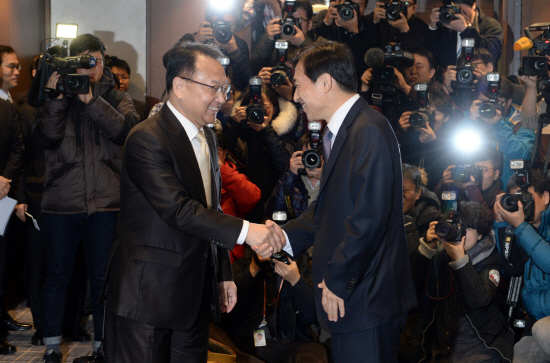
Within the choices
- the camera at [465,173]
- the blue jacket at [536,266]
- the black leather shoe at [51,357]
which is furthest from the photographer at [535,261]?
the black leather shoe at [51,357]

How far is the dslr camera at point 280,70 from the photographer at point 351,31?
0.50 m

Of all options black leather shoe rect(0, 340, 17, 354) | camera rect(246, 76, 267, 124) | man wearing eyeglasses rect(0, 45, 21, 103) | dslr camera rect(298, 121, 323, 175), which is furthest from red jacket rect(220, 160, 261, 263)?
man wearing eyeglasses rect(0, 45, 21, 103)

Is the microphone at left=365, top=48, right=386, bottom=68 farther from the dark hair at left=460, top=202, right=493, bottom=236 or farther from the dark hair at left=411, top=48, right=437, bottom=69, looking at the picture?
the dark hair at left=460, top=202, right=493, bottom=236

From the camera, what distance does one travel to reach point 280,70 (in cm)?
408

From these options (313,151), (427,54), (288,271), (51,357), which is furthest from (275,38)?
(51,357)

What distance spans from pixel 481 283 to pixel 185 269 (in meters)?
1.87

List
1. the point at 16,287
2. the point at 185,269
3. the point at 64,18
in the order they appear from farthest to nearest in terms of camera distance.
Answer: the point at 64,18 → the point at 16,287 → the point at 185,269

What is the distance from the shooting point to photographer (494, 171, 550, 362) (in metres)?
3.04

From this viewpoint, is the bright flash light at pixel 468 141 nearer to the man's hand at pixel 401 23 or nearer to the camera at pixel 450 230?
the camera at pixel 450 230

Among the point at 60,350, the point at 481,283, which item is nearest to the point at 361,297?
the point at 481,283

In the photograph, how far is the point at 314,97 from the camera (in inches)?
84.2

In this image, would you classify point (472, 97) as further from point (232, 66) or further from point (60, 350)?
point (60, 350)

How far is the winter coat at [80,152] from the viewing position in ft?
10.9

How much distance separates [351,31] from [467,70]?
0.94 meters
